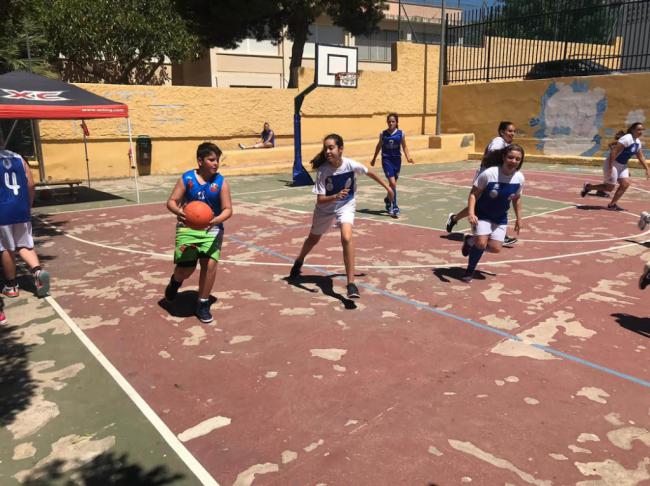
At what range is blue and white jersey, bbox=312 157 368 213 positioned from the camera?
575cm

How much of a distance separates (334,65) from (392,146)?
7.77 meters

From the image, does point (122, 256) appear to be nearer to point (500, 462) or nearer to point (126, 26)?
point (500, 462)

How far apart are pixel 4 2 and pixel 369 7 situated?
22175mm

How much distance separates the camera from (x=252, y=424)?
11.2 ft

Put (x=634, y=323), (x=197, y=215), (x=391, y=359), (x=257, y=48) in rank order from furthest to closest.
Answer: (x=257, y=48)
(x=634, y=323)
(x=197, y=215)
(x=391, y=359)

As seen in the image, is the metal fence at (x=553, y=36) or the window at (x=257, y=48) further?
the window at (x=257, y=48)

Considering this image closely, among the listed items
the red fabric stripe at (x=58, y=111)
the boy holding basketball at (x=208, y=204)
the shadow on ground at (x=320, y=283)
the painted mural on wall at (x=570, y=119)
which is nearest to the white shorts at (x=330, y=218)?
the shadow on ground at (x=320, y=283)

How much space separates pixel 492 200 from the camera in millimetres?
6219

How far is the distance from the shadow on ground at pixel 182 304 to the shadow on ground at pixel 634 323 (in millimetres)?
4154

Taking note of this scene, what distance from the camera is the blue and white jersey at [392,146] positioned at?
33.6 ft

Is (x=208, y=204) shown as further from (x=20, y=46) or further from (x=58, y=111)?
(x=20, y=46)

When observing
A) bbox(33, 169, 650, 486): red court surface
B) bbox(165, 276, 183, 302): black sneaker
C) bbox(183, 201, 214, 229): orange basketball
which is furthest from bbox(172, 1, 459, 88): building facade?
bbox(183, 201, 214, 229): orange basketball

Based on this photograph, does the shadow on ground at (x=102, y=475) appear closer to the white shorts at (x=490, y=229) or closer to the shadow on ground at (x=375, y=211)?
the white shorts at (x=490, y=229)

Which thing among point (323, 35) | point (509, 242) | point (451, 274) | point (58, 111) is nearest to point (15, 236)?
point (451, 274)
